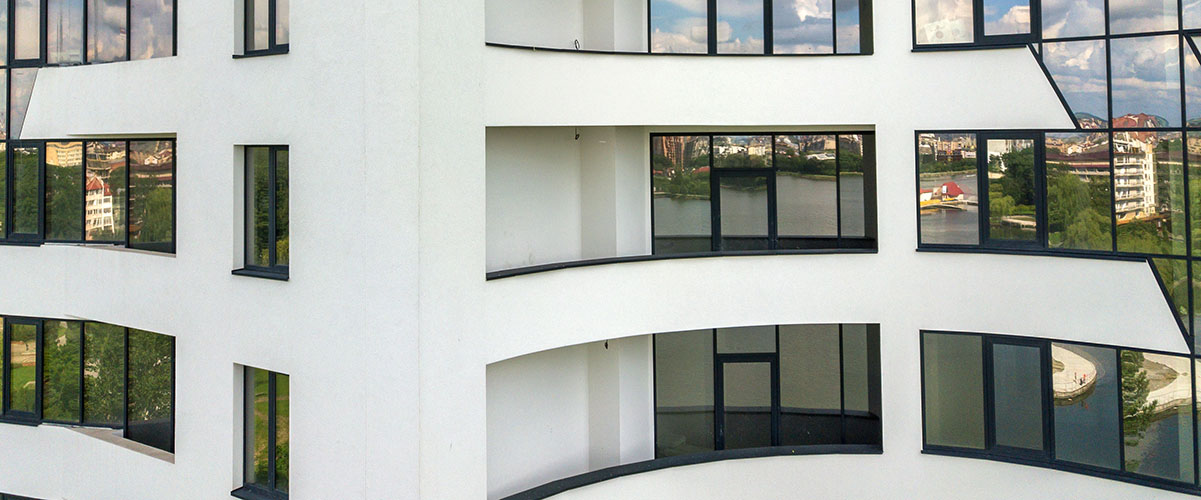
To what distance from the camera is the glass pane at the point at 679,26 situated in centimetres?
1627

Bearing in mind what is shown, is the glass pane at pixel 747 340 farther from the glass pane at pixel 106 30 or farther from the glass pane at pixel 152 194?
the glass pane at pixel 106 30

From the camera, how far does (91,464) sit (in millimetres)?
15500

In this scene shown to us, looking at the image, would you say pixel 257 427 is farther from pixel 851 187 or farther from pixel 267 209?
pixel 851 187

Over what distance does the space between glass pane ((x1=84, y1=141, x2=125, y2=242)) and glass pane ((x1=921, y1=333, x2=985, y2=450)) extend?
1334 cm

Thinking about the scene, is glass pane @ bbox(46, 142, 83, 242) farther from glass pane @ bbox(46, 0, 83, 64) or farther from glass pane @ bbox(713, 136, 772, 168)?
glass pane @ bbox(713, 136, 772, 168)

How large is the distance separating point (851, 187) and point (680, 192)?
303 cm

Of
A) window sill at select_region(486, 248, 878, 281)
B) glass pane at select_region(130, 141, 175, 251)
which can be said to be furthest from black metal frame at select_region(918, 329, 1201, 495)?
glass pane at select_region(130, 141, 175, 251)

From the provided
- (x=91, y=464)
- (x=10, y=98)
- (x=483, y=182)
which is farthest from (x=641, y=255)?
(x=10, y=98)

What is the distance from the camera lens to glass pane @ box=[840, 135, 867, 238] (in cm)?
1672

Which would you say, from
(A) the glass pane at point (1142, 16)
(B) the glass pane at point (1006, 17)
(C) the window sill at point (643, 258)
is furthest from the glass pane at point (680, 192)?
(A) the glass pane at point (1142, 16)

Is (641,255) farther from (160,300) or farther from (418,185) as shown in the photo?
(160,300)

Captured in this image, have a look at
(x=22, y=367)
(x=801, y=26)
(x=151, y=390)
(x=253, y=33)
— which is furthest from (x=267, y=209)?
(x=801, y=26)

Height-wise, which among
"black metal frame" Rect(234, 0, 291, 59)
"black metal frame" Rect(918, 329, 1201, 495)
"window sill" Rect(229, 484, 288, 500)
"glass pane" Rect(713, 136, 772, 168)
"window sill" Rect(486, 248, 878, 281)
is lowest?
"window sill" Rect(229, 484, 288, 500)

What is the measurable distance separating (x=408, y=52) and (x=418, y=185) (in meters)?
1.64
